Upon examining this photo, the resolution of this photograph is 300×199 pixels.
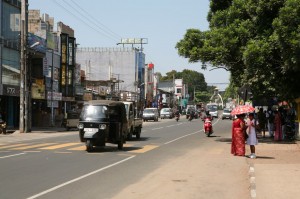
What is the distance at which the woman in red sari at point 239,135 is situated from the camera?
1700 cm

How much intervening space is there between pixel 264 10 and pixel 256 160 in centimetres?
1000

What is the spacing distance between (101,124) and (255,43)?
8628mm

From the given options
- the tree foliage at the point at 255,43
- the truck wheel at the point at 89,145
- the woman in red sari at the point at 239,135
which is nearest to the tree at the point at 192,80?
the tree foliage at the point at 255,43

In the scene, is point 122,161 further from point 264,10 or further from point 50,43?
point 50,43

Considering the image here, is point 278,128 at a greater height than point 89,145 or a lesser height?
greater

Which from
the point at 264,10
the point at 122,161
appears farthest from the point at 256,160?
the point at 264,10

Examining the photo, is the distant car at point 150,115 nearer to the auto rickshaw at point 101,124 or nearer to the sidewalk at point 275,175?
the auto rickshaw at point 101,124

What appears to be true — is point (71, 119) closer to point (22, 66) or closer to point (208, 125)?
point (22, 66)

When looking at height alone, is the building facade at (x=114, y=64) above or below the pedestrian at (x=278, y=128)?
above

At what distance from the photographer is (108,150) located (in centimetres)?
1934

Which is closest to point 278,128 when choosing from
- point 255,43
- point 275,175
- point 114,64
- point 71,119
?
point 255,43

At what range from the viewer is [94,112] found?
1930 cm

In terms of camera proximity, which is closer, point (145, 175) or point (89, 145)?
point (145, 175)

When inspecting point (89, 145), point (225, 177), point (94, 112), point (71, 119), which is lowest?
point (225, 177)
